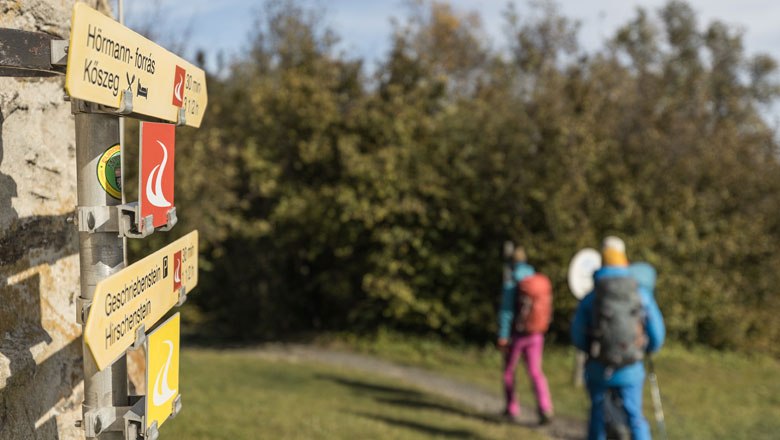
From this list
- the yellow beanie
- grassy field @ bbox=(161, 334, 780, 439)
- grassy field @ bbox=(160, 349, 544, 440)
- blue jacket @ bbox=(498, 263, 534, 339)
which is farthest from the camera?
blue jacket @ bbox=(498, 263, 534, 339)

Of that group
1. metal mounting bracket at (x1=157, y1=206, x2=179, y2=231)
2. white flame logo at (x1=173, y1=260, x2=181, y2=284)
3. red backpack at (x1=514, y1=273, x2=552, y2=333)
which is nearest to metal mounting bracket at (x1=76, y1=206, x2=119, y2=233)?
metal mounting bracket at (x1=157, y1=206, x2=179, y2=231)

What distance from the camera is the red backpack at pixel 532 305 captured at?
29.6ft

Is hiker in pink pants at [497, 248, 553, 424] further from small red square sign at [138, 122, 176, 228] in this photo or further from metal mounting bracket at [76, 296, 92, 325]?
metal mounting bracket at [76, 296, 92, 325]

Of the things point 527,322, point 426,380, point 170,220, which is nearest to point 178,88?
point 170,220

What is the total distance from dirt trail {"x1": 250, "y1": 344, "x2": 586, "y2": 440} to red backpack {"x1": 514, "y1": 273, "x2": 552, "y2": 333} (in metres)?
1.35

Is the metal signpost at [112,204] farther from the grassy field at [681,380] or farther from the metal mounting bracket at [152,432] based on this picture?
the grassy field at [681,380]

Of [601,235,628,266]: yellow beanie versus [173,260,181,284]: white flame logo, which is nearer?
[173,260,181,284]: white flame logo

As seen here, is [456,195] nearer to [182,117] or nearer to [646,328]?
[646,328]

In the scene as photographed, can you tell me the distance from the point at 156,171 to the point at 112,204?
22 centimetres

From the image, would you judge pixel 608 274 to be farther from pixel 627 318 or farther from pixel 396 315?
pixel 396 315

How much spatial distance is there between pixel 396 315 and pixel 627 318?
1053 cm

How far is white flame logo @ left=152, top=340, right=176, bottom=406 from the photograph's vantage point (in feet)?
9.16

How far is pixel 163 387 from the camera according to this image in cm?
288

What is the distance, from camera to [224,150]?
17609 millimetres
